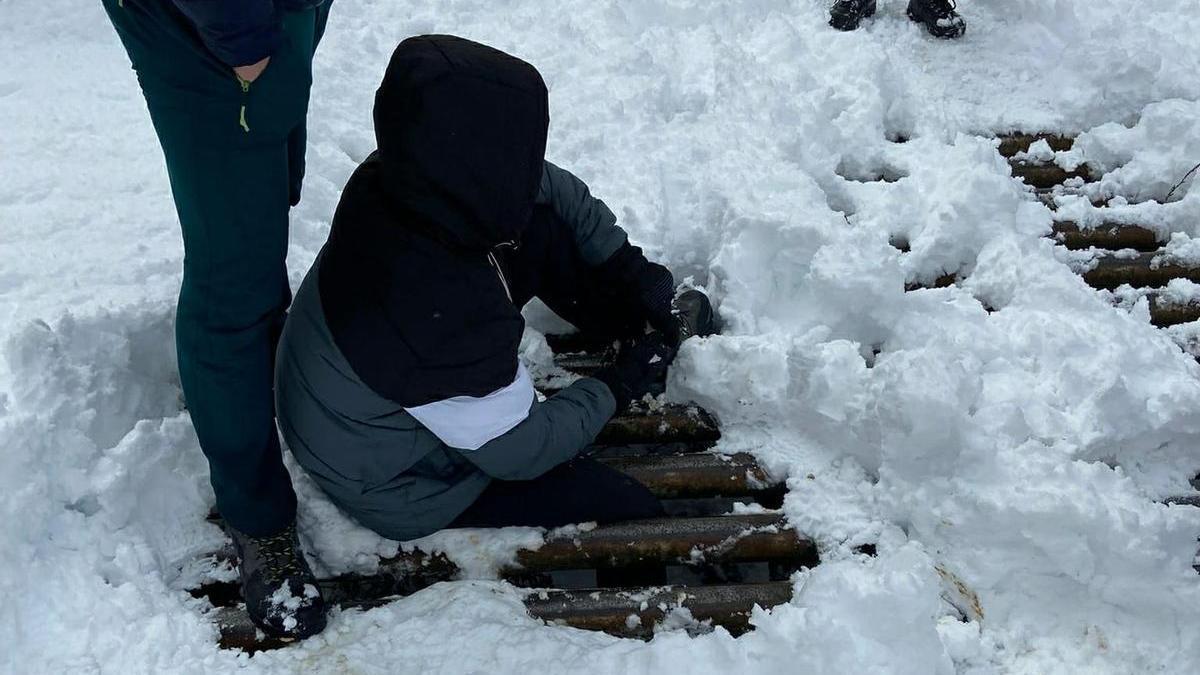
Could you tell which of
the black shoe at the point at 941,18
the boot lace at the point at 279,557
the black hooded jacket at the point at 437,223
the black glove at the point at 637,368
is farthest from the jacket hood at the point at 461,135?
the black shoe at the point at 941,18

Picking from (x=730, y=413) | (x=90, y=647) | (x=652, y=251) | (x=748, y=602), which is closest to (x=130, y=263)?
(x=90, y=647)

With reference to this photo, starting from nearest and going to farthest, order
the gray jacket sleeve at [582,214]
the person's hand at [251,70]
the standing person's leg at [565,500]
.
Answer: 1. the person's hand at [251,70]
2. the standing person's leg at [565,500]
3. the gray jacket sleeve at [582,214]

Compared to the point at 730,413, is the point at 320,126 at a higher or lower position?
higher

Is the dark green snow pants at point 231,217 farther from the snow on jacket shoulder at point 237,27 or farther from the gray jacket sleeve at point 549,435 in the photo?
the gray jacket sleeve at point 549,435

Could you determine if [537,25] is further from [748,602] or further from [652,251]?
[748,602]

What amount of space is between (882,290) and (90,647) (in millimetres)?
1890

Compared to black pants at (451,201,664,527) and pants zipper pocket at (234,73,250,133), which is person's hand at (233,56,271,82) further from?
black pants at (451,201,664,527)

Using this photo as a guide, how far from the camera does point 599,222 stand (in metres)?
2.29

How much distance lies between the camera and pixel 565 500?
2.10 m

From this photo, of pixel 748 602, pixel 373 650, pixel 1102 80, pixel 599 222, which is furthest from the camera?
pixel 1102 80

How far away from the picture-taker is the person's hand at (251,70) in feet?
4.84

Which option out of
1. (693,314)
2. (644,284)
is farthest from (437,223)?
(693,314)

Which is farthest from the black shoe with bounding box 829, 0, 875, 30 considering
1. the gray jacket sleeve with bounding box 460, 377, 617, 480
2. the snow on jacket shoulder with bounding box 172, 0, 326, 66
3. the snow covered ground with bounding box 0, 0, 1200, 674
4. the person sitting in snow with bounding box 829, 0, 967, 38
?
the snow on jacket shoulder with bounding box 172, 0, 326, 66

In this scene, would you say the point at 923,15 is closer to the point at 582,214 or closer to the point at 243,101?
the point at 582,214
